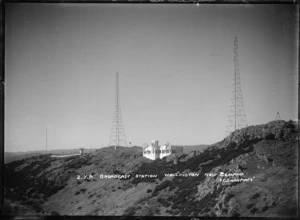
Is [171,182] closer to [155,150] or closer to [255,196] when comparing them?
[155,150]

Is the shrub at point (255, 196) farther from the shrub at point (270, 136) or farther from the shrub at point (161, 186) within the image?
the shrub at point (161, 186)

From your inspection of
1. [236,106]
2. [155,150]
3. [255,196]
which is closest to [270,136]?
[236,106]

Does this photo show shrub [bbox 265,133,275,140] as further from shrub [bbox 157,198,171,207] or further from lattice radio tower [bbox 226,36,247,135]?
shrub [bbox 157,198,171,207]

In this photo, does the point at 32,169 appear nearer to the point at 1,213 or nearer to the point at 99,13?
the point at 1,213

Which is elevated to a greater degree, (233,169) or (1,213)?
(233,169)

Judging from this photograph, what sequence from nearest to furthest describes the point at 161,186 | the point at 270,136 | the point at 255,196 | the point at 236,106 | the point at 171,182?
the point at 255,196 < the point at 171,182 < the point at 161,186 < the point at 236,106 < the point at 270,136

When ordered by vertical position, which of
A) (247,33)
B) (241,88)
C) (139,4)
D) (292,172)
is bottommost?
(292,172)


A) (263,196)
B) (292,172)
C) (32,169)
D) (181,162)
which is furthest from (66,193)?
(292,172)

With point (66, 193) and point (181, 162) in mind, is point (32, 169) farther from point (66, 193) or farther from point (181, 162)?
point (181, 162)
